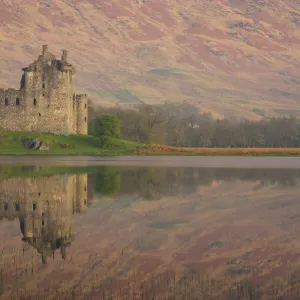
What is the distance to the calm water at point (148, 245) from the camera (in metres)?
10.9

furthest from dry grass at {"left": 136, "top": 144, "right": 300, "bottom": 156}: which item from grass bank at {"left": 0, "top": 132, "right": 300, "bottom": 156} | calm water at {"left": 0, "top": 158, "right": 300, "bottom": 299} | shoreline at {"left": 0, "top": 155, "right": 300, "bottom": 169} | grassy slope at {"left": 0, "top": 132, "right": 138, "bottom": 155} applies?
calm water at {"left": 0, "top": 158, "right": 300, "bottom": 299}

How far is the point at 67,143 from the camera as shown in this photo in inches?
3450

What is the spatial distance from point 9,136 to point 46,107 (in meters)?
9.43

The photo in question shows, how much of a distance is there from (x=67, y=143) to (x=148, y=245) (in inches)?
2924

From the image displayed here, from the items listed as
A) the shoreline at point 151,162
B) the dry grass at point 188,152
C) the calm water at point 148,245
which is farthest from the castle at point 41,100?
the calm water at point 148,245

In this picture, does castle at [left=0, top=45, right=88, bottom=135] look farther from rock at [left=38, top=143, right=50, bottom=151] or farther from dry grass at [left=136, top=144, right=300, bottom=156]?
dry grass at [left=136, top=144, right=300, bottom=156]

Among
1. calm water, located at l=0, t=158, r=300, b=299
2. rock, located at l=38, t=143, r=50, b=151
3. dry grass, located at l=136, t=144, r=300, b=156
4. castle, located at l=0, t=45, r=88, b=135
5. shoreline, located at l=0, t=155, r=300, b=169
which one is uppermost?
castle, located at l=0, t=45, r=88, b=135

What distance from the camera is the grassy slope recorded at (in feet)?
268

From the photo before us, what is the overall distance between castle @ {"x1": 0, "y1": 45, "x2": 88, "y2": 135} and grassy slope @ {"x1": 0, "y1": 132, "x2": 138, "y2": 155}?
9.55 feet

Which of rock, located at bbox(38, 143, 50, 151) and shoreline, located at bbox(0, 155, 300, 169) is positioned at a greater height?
rock, located at bbox(38, 143, 50, 151)

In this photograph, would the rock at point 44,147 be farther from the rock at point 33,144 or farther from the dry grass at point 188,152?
the dry grass at point 188,152

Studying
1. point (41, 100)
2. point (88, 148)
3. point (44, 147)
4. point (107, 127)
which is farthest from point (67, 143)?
point (41, 100)

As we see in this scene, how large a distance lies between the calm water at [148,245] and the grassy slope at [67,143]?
54800mm

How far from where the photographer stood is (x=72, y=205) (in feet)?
→ 73.3
